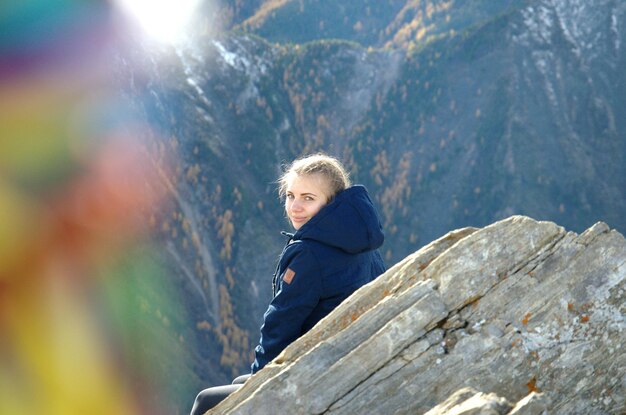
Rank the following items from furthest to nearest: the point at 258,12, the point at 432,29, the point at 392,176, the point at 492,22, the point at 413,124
Result: the point at 258,12
the point at 432,29
the point at 492,22
the point at 413,124
the point at 392,176

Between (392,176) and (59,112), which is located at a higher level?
(59,112)

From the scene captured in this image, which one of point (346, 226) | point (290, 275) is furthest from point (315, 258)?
point (346, 226)

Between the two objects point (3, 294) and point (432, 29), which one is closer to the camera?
point (3, 294)

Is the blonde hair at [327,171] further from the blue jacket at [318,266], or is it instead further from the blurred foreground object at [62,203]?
the blurred foreground object at [62,203]

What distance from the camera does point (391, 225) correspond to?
138ft

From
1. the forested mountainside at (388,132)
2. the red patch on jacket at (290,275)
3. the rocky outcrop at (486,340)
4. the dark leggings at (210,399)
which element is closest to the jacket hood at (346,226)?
the red patch on jacket at (290,275)

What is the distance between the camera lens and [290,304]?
6965mm

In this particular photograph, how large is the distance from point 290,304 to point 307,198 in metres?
1.05

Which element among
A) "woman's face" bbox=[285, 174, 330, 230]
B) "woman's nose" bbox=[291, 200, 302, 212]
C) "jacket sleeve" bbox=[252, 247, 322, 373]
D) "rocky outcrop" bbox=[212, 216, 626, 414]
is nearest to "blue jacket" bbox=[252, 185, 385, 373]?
"jacket sleeve" bbox=[252, 247, 322, 373]

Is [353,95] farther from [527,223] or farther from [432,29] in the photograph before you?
[527,223]

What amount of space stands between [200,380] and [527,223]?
25.5 metres

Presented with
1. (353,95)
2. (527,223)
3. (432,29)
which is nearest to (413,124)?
(353,95)

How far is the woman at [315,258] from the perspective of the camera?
6.93 m

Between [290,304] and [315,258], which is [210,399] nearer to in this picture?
[290,304]
